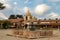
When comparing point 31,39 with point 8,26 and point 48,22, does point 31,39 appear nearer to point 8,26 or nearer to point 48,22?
point 8,26

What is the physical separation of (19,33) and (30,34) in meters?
3.73

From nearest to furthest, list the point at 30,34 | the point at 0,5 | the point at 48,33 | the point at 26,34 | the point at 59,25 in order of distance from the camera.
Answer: the point at 30,34, the point at 26,34, the point at 48,33, the point at 0,5, the point at 59,25

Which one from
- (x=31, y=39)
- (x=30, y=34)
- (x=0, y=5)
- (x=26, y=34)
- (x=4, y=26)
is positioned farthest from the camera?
(x=4, y=26)

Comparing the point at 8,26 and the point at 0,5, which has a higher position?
the point at 0,5

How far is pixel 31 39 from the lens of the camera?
16.9 m

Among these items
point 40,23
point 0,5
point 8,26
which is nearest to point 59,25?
point 40,23

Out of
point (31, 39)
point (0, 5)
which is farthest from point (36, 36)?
point (0, 5)

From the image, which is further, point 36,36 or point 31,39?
point 36,36

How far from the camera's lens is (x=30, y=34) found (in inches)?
734

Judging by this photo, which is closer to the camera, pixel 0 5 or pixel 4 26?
pixel 0 5

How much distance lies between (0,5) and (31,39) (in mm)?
31105

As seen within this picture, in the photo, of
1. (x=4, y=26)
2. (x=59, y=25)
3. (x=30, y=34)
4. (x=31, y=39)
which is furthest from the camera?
(x=59, y=25)

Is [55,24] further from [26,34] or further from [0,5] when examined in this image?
[26,34]

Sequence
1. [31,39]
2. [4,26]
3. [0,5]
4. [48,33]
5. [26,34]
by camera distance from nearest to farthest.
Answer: [31,39] < [26,34] < [48,33] < [0,5] < [4,26]
